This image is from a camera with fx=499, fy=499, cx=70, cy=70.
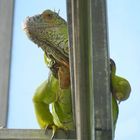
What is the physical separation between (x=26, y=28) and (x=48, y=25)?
10 centimetres

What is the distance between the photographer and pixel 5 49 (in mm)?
2764

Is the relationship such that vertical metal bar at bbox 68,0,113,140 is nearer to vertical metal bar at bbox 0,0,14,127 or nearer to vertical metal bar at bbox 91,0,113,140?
vertical metal bar at bbox 91,0,113,140

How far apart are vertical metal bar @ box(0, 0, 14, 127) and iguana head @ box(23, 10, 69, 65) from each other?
2.89ft

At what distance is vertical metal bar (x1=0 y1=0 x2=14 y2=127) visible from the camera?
2.50m

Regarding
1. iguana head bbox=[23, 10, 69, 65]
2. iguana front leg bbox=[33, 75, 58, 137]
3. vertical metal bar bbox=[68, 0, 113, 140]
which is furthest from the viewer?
iguana front leg bbox=[33, 75, 58, 137]

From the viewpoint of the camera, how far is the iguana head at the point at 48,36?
5.15 feet

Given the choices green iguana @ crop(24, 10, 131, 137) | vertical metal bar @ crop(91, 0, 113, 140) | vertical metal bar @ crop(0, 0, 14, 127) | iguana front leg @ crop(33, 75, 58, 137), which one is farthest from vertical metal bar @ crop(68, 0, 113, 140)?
vertical metal bar @ crop(0, 0, 14, 127)

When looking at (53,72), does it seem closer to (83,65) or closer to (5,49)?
(83,65)

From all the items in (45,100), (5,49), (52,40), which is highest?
(5,49)

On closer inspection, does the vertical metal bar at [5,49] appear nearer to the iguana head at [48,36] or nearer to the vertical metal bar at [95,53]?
the iguana head at [48,36]

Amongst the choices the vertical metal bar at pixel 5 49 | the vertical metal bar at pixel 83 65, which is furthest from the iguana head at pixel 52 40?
the vertical metal bar at pixel 5 49

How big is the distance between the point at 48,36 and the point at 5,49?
1197 mm

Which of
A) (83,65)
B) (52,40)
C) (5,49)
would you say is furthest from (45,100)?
(5,49)

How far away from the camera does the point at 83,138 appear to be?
1265mm
